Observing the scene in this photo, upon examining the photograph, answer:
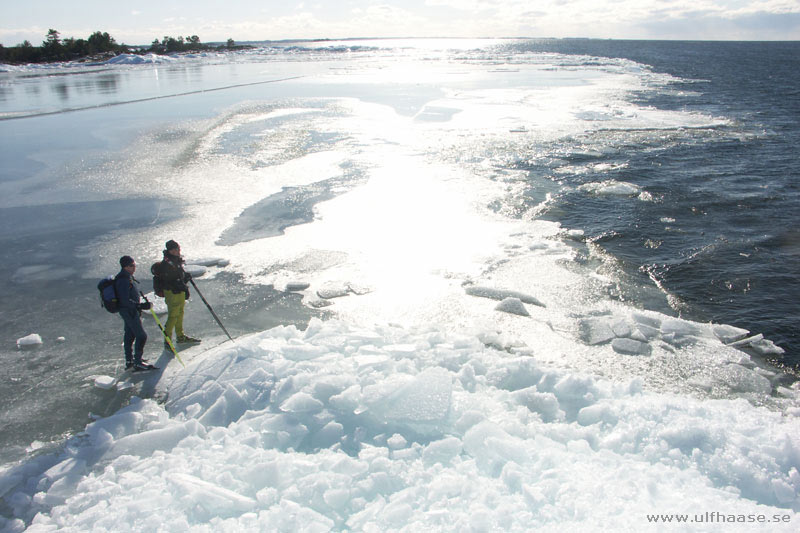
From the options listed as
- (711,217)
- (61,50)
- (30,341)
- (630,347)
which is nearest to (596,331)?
(630,347)

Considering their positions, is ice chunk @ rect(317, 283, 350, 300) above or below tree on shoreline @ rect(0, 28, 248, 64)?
below

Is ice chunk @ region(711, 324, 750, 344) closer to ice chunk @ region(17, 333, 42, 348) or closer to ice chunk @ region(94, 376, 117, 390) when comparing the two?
ice chunk @ region(94, 376, 117, 390)

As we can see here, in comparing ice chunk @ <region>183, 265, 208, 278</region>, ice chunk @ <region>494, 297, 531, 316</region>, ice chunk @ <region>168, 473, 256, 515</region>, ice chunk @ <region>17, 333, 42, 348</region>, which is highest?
ice chunk @ <region>183, 265, 208, 278</region>

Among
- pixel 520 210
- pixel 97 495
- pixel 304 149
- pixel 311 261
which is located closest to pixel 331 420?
pixel 97 495

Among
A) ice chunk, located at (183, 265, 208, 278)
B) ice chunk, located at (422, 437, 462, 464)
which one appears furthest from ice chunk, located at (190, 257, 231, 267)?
ice chunk, located at (422, 437, 462, 464)

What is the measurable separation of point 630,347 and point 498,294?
197cm

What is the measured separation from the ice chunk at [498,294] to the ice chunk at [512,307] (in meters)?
0.25

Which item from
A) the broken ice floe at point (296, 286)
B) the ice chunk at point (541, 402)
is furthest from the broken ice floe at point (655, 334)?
the broken ice floe at point (296, 286)

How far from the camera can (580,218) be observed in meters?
10.7

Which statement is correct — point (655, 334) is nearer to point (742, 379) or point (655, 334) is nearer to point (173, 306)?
point (742, 379)

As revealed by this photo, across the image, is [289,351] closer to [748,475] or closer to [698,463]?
[698,463]

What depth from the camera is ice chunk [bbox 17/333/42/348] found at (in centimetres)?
605

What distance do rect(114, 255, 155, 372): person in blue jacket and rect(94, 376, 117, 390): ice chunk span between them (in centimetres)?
25

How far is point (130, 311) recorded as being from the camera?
5.48 meters
